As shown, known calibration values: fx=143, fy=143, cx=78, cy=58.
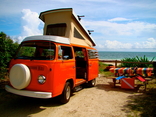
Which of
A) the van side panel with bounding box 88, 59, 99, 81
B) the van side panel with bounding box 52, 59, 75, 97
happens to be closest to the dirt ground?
the van side panel with bounding box 52, 59, 75, 97

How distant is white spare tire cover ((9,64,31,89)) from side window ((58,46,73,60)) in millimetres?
1222

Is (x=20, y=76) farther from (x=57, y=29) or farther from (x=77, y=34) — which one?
(x=77, y=34)

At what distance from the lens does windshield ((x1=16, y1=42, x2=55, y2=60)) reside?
4.90 metres

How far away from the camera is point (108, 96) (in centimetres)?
658

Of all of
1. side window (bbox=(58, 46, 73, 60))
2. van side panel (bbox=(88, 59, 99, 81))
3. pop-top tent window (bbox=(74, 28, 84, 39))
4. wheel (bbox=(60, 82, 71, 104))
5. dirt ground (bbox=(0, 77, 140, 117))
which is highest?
pop-top tent window (bbox=(74, 28, 84, 39))

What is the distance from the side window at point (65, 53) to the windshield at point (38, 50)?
328mm

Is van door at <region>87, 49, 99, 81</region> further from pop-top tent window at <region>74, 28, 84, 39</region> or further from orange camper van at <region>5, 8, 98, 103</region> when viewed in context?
orange camper van at <region>5, 8, 98, 103</region>

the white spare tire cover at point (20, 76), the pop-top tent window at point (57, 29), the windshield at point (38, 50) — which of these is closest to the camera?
the white spare tire cover at point (20, 76)

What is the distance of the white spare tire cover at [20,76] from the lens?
4.41 metres

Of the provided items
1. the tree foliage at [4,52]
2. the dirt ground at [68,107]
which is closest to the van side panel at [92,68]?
the dirt ground at [68,107]

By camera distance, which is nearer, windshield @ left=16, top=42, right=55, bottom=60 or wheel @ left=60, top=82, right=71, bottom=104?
windshield @ left=16, top=42, right=55, bottom=60

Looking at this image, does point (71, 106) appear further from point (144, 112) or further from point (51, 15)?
point (51, 15)

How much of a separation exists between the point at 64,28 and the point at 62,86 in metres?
3.94

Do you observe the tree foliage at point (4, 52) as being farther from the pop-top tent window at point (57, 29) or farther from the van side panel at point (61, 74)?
the van side panel at point (61, 74)
